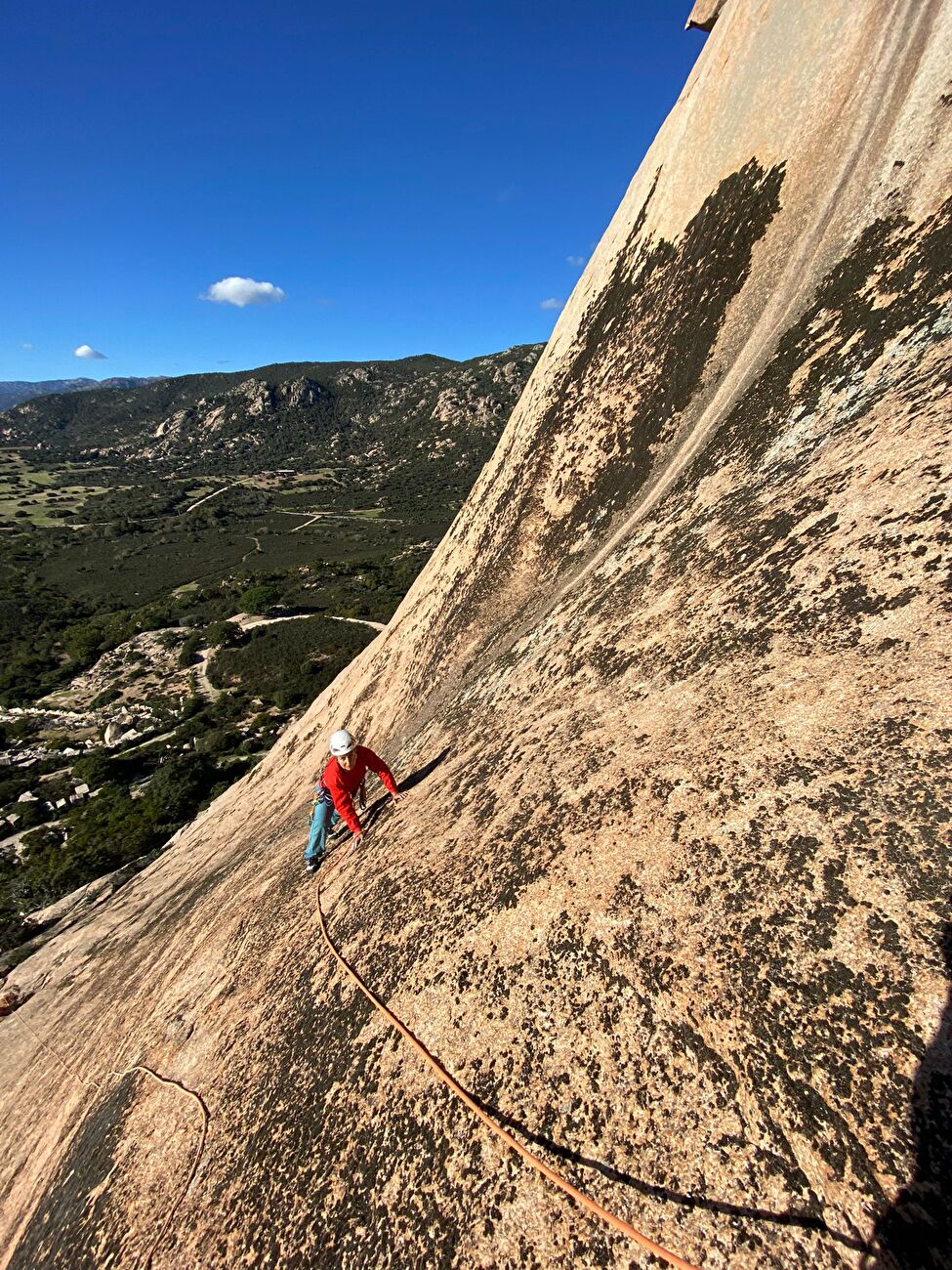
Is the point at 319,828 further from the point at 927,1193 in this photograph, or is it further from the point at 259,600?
the point at 259,600

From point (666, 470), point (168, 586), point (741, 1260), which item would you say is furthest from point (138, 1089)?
point (168, 586)

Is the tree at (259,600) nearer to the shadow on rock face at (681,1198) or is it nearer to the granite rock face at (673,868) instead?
the granite rock face at (673,868)

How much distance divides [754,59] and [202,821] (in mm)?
23769

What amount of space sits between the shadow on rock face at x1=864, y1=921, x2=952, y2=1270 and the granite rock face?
1cm

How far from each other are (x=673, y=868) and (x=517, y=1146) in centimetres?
220

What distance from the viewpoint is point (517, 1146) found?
157 inches

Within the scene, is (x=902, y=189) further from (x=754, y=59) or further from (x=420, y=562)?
(x=420, y=562)

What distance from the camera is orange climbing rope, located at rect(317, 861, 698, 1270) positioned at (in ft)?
10.6

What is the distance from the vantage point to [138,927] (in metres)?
12.6

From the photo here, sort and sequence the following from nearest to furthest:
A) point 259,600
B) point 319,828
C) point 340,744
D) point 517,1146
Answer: point 517,1146, point 340,744, point 319,828, point 259,600

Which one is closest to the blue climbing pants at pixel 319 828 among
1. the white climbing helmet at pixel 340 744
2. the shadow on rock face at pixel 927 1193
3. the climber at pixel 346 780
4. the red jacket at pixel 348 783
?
the climber at pixel 346 780

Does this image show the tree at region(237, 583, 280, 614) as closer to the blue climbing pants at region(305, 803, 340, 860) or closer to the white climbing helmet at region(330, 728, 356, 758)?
the blue climbing pants at region(305, 803, 340, 860)

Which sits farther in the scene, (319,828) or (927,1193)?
(319,828)

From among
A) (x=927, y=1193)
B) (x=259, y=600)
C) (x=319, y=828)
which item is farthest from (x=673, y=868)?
(x=259, y=600)
